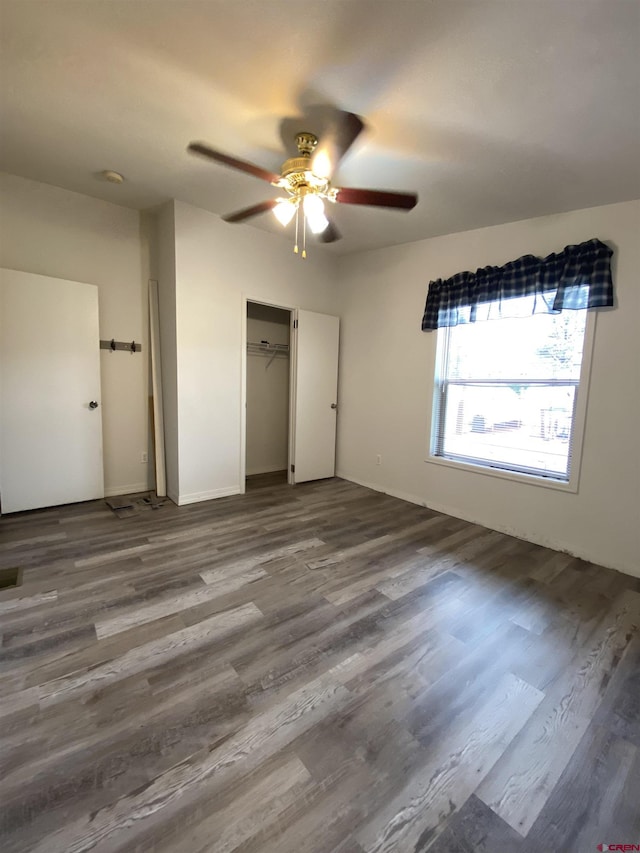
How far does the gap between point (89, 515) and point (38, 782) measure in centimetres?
237

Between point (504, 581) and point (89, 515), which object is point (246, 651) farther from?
point (89, 515)

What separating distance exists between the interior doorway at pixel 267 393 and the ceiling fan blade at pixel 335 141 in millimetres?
2481

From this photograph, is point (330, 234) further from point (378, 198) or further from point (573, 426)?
point (573, 426)

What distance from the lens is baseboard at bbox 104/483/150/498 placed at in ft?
12.0

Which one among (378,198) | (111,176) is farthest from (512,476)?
(111,176)

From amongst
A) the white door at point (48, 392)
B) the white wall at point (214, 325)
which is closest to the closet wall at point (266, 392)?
the white wall at point (214, 325)

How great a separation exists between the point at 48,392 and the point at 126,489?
118 centimetres

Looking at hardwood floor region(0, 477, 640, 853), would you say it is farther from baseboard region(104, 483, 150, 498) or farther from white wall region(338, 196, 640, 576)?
baseboard region(104, 483, 150, 498)

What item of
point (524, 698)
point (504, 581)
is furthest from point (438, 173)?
point (524, 698)

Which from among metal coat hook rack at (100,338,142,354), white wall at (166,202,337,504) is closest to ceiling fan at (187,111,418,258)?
white wall at (166,202,337,504)

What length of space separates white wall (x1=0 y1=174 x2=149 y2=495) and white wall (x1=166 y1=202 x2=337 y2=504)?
0.64 metres

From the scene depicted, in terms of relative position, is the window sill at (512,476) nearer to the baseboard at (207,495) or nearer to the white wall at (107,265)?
the baseboard at (207,495)

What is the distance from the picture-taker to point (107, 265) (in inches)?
136

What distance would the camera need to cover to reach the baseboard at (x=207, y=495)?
3529 mm
